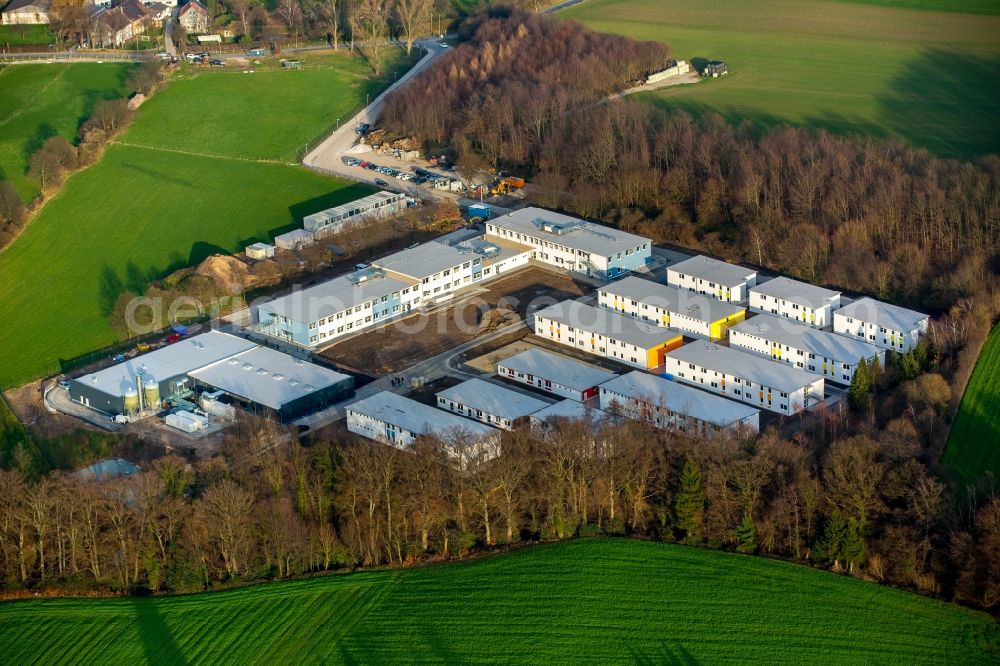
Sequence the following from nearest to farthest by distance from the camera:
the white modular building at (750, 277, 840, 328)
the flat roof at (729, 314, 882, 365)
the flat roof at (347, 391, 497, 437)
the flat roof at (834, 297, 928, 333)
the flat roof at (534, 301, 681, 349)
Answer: the flat roof at (347, 391, 497, 437)
the flat roof at (729, 314, 882, 365)
the flat roof at (834, 297, 928, 333)
the flat roof at (534, 301, 681, 349)
the white modular building at (750, 277, 840, 328)

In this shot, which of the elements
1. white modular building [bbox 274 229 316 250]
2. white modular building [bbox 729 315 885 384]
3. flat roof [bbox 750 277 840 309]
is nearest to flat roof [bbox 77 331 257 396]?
white modular building [bbox 274 229 316 250]

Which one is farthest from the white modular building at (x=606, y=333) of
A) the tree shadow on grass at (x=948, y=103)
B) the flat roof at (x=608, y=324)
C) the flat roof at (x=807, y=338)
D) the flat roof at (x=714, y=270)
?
the tree shadow on grass at (x=948, y=103)

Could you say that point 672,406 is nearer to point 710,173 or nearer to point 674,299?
point 674,299

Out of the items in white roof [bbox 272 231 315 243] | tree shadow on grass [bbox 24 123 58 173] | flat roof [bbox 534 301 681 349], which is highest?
tree shadow on grass [bbox 24 123 58 173]

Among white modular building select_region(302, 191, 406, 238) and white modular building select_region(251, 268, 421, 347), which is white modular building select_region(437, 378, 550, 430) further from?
white modular building select_region(302, 191, 406, 238)

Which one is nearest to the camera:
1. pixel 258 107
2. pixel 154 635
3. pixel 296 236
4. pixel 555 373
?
pixel 154 635

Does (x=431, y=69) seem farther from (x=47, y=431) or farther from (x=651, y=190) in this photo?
(x=47, y=431)

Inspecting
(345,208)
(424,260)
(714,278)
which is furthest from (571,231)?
(345,208)
